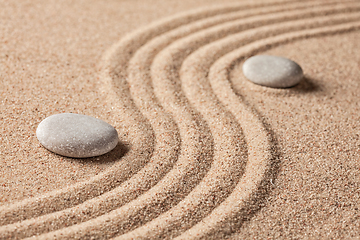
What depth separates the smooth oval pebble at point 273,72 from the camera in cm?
181

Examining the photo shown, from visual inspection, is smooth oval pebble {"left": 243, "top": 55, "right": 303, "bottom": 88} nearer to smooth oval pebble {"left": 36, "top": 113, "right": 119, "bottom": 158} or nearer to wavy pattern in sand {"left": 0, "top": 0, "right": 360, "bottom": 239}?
wavy pattern in sand {"left": 0, "top": 0, "right": 360, "bottom": 239}

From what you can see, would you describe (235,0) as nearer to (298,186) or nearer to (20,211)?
(298,186)

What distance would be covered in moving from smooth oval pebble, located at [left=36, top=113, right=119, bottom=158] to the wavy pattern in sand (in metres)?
0.10

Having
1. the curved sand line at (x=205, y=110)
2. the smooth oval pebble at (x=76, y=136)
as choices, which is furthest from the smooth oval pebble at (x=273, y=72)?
the smooth oval pebble at (x=76, y=136)

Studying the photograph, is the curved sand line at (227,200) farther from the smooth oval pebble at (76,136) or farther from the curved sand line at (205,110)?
the smooth oval pebble at (76,136)

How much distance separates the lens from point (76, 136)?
1.38 meters

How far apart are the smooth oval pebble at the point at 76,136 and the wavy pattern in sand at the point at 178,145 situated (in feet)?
0.33

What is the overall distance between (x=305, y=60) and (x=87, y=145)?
52.7 inches

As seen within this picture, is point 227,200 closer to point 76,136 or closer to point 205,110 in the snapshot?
point 205,110

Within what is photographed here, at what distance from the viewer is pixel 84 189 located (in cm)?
130

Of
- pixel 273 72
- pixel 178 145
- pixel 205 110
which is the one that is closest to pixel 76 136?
pixel 178 145

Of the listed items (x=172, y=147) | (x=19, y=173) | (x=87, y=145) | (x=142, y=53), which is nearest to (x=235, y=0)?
(x=142, y=53)

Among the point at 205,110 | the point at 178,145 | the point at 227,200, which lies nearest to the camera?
the point at 227,200

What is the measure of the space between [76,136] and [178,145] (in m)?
0.41
